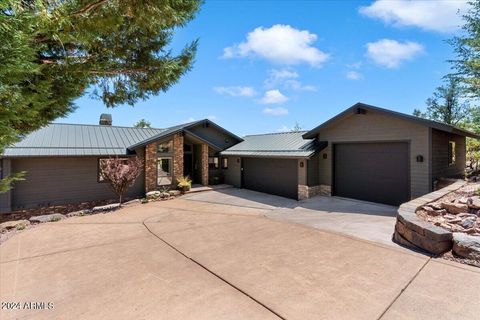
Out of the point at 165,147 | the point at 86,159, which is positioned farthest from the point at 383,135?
the point at 86,159

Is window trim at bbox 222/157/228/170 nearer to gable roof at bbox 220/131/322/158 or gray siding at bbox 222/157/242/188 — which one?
gray siding at bbox 222/157/242/188

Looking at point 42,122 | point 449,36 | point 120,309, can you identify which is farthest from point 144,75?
point 449,36

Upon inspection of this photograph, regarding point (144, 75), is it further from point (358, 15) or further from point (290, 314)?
point (358, 15)

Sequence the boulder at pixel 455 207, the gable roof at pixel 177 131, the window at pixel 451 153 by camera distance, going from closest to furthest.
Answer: the boulder at pixel 455 207, the window at pixel 451 153, the gable roof at pixel 177 131

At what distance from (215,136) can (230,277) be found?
557 inches

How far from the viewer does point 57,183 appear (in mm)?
12453

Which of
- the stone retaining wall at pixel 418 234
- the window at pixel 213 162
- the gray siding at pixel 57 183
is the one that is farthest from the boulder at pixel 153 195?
the stone retaining wall at pixel 418 234

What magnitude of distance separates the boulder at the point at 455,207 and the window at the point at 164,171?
1294 cm

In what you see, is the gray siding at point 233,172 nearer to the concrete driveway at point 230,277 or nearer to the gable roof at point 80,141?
the gable roof at point 80,141

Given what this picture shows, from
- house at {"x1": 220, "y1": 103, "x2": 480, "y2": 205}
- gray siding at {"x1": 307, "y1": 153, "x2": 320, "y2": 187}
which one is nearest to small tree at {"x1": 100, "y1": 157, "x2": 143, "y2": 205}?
house at {"x1": 220, "y1": 103, "x2": 480, "y2": 205}

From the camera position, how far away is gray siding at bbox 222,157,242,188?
1670cm

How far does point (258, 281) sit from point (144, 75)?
Result: 548cm

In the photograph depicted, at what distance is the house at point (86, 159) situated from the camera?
461 inches

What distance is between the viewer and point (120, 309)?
3.67 meters
